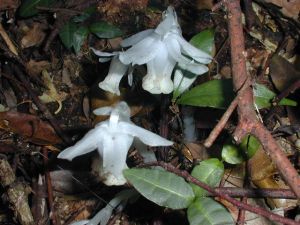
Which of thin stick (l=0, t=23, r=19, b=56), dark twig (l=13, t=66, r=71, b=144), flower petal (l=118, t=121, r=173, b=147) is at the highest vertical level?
flower petal (l=118, t=121, r=173, b=147)

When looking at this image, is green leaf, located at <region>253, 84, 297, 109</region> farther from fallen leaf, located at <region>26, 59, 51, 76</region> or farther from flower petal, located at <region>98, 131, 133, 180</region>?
fallen leaf, located at <region>26, 59, 51, 76</region>

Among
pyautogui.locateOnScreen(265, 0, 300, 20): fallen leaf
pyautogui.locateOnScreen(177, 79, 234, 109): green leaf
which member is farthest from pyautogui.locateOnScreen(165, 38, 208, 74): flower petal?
pyautogui.locateOnScreen(265, 0, 300, 20): fallen leaf

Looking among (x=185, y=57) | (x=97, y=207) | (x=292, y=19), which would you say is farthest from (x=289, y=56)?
(x=97, y=207)

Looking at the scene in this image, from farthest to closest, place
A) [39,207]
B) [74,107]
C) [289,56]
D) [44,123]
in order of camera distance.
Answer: [289,56], [74,107], [44,123], [39,207]

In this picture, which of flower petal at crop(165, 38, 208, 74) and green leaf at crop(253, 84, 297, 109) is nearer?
flower petal at crop(165, 38, 208, 74)

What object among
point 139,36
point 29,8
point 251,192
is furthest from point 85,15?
point 251,192

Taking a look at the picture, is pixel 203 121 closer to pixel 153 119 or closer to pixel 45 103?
pixel 153 119

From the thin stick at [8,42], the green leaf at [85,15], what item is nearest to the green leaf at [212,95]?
the green leaf at [85,15]

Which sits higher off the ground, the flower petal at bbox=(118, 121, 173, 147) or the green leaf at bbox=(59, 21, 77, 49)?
the flower petal at bbox=(118, 121, 173, 147)
